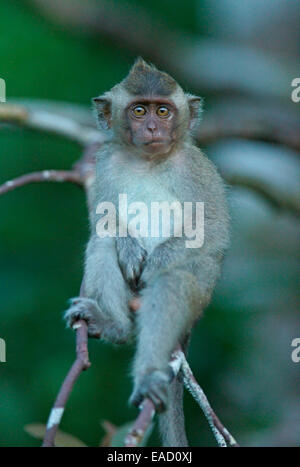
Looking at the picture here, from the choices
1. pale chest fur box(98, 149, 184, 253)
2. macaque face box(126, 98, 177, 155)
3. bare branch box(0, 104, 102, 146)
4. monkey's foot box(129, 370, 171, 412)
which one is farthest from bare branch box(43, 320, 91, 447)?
bare branch box(0, 104, 102, 146)

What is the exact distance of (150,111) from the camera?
491cm

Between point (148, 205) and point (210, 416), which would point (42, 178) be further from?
point (210, 416)

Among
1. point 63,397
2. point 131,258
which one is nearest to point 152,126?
point 131,258

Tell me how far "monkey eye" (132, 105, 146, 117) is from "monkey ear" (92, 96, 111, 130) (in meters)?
0.29

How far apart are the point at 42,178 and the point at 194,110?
126 cm

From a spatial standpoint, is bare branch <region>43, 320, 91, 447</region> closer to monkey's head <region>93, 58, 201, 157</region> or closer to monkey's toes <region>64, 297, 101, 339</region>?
monkey's toes <region>64, 297, 101, 339</region>

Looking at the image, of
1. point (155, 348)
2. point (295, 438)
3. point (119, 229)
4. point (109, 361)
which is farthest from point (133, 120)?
point (295, 438)

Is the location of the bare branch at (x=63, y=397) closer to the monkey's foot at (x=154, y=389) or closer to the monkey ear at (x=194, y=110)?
the monkey's foot at (x=154, y=389)

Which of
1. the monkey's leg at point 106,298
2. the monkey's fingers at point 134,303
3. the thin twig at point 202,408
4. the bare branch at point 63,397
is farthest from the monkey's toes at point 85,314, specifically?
the bare branch at point 63,397

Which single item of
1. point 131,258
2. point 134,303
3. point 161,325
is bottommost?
point 161,325

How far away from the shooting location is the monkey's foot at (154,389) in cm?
405

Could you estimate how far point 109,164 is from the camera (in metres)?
5.15

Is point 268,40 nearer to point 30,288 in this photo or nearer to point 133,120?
point 30,288

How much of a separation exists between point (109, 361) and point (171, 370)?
337 centimetres
